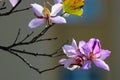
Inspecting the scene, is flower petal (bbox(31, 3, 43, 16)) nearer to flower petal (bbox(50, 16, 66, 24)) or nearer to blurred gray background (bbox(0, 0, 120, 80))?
flower petal (bbox(50, 16, 66, 24))

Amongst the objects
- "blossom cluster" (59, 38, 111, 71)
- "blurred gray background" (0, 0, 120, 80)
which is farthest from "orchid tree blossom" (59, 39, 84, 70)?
"blurred gray background" (0, 0, 120, 80)

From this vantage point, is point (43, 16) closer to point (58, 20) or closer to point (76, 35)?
point (58, 20)

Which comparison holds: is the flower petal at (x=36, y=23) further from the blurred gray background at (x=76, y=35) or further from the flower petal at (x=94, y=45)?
the blurred gray background at (x=76, y=35)

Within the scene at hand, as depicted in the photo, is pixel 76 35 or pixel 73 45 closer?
pixel 73 45

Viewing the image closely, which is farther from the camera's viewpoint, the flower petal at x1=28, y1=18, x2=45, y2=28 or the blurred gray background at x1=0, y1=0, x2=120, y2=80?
the blurred gray background at x1=0, y1=0, x2=120, y2=80

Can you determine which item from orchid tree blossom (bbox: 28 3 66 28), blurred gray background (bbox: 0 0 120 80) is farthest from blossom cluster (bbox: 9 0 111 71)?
blurred gray background (bbox: 0 0 120 80)

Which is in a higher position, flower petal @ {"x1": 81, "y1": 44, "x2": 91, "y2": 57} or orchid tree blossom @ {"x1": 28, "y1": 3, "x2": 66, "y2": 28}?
orchid tree blossom @ {"x1": 28, "y1": 3, "x2": 66, "y2": 28}

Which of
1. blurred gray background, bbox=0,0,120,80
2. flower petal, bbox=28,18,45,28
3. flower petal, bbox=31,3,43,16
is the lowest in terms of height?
blurred gray background, bbox=0,0,120,80

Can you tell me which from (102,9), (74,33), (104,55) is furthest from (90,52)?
(102,9)

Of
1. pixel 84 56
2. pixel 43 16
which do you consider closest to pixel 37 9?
pixel 43 16
